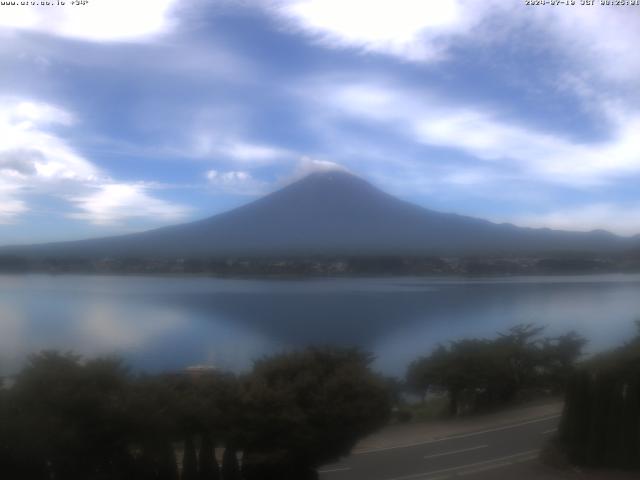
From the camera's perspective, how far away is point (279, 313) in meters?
18.6

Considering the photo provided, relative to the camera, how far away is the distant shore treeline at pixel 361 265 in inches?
739

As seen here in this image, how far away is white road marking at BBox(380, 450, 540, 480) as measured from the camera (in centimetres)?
873

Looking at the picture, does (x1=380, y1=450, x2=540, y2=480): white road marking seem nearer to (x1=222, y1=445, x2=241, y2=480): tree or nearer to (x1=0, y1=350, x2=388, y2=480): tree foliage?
(x1=0, y1=350, x2=388, y2=480): tree foliage

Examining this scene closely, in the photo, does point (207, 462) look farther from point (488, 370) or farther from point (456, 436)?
point (488, 370)

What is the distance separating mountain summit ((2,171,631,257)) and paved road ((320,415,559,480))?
31.4 ft

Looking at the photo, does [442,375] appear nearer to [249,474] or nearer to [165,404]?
[249,474]

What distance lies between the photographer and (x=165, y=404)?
751 centimetres

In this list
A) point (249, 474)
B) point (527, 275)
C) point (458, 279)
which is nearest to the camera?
point (249, 474)

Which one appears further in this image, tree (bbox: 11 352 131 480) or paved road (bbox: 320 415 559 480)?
paved road (bbox: 320 415 559 480)

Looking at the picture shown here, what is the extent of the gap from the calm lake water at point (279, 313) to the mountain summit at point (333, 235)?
1102 millimetres

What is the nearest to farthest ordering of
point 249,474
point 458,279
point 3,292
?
point 249,474, point 3,292, point 458,279

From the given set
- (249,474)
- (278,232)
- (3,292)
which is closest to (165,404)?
(249,474)

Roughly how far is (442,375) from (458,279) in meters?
9.62

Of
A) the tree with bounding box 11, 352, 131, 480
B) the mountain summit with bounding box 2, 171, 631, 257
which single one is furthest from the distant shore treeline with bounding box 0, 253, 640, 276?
the tree with bounding box 11, 352, 131, 480
